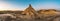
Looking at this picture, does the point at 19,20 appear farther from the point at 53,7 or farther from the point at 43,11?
the point at 53,7

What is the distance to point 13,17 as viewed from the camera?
73.4 inches

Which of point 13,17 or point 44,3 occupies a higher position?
point 44,3

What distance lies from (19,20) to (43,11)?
15.2 inches

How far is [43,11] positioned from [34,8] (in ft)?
0.48

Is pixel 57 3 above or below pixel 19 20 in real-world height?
above

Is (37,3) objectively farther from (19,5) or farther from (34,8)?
(19,5)

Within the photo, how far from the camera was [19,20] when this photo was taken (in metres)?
1.84

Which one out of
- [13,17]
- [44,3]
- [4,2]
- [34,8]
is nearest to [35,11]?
[34,8]

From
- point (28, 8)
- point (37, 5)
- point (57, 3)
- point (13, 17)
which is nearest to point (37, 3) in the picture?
point (37, 5)

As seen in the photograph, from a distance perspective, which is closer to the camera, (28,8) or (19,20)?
(19,20)

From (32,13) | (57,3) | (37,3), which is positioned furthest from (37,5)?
(57,3)

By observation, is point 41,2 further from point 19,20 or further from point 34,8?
point 19,20

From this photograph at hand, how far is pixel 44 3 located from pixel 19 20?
1.56 feet

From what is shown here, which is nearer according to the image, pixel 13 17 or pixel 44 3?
pixel 13 17
